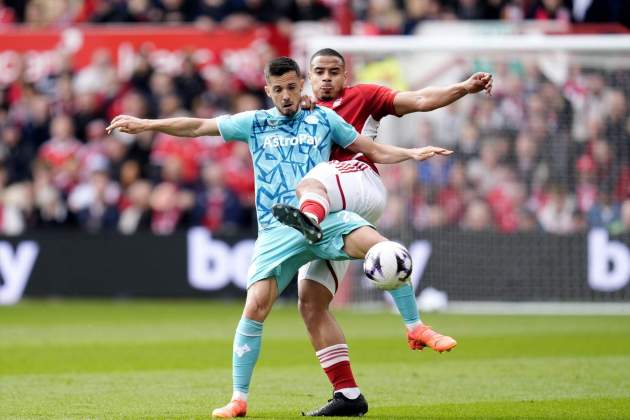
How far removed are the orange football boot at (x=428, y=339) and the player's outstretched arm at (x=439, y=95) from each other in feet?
5.11

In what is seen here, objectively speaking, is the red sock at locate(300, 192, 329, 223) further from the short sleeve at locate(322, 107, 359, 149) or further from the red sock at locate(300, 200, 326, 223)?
the short sleeve at locate(322, 107, 359, 149)

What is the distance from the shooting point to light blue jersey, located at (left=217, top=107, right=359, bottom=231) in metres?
8.47

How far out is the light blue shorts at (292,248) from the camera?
8.20 meters

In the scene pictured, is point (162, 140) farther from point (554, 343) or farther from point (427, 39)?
point (554, 343)

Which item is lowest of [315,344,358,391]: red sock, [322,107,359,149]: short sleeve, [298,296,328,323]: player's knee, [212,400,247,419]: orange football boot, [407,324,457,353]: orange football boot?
[212,400,247,419]: orange football boot

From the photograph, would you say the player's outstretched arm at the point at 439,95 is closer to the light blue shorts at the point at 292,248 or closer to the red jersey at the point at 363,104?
the red jersey at the point at 363,104

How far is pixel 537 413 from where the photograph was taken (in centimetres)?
864

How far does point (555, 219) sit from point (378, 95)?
408 inches

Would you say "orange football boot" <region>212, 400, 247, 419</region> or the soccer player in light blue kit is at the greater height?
the soccer player in light blue kit

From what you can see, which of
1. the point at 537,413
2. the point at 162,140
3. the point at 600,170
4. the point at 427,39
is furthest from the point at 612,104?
the point at 537,413

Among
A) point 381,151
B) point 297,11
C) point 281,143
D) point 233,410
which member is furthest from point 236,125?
point 297,11

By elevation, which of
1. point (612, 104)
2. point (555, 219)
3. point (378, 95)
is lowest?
point (555, 219)

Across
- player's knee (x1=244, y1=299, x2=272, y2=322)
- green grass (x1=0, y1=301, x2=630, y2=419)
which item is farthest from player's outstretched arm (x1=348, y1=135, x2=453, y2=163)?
green grass (x1=0, y1=301, x2=630, y2=419)

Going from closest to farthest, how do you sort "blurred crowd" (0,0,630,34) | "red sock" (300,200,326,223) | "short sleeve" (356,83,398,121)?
"red sock" (300,200,326,223) < "short sleeve" (356,83,398,121) < "blurred crowd" (0,0,630,34)
